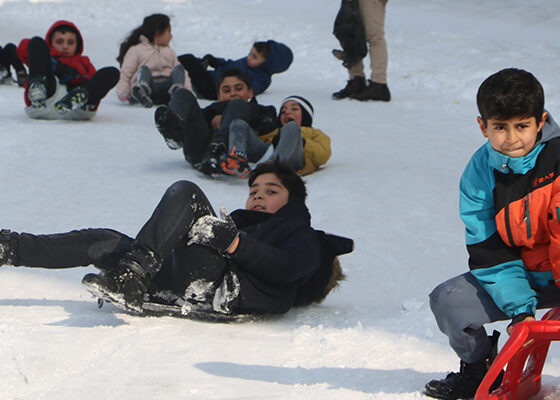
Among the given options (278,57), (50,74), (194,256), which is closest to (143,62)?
(278,57)

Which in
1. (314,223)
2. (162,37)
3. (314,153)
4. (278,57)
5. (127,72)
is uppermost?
(162,37)

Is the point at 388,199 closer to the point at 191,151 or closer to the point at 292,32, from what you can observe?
the point at 191,151

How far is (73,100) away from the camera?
23.0ft

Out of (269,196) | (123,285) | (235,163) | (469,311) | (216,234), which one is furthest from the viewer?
(235,163)

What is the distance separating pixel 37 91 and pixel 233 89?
67.2 inches

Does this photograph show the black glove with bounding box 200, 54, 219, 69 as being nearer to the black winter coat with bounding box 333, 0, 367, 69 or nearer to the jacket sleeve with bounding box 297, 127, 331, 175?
the black winter coat with bounding box 333, 0, 367, 69

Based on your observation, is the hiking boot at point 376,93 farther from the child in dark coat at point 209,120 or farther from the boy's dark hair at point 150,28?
the child in dark coat at point 209,120

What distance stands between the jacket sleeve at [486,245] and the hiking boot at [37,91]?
17.1ft

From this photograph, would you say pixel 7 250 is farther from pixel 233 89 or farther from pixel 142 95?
pixel 142 95

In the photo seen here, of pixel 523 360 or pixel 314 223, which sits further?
pixel 314 223

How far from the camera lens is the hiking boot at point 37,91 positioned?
690cm

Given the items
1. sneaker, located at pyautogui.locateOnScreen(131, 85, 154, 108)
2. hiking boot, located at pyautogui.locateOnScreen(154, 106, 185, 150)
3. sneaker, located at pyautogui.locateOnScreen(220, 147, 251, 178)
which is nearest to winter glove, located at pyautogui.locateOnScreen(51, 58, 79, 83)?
sneaker, located at pyautogui.locateOnScreen(131, 85, 154, 108)

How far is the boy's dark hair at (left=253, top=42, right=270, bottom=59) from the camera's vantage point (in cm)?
870

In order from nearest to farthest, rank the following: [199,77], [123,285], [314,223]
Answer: [123,285] → [314,223] → [199,77]
